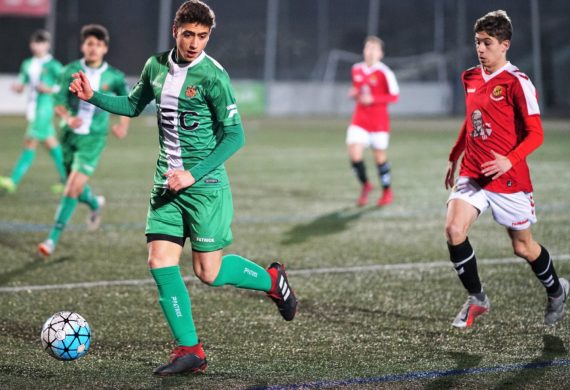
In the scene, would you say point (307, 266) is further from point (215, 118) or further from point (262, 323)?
point (215, 118)

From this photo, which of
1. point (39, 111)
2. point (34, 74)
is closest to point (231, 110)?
point (39, 111)

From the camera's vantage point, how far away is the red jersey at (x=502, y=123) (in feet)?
17.3

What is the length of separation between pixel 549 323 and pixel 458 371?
1.22 metres

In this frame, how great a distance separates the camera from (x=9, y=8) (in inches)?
1161

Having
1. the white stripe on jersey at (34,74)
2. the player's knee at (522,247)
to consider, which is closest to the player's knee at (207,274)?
the player's knee at (522,247)

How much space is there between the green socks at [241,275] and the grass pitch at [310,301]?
0.34 m

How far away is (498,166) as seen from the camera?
16.9ft

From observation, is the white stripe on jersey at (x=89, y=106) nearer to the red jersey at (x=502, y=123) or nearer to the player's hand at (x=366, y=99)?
the red jersey at (x=502, y=123)

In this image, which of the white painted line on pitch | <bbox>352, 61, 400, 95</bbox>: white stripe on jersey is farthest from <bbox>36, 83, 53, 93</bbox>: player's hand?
the white painted line on pitch

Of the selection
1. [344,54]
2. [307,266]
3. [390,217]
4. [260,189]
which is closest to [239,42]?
[344,54]

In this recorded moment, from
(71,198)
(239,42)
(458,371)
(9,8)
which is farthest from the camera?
Result: (239,42)

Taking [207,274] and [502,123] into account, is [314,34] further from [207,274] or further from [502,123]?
[207,274]

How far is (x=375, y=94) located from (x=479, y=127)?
6.50 metres

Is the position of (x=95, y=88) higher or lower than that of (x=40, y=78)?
lower
